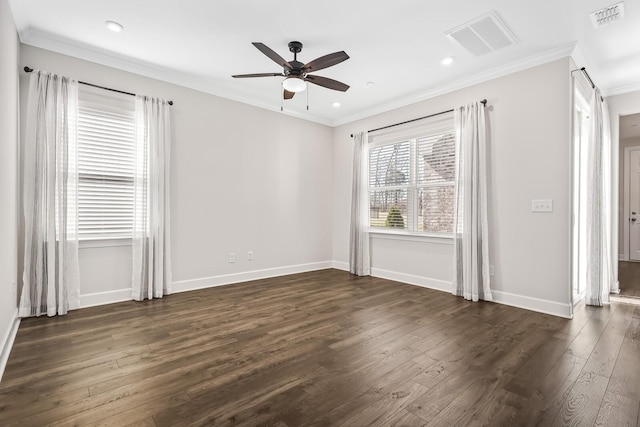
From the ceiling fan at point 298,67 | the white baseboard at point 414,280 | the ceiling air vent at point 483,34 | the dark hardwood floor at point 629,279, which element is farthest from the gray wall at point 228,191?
the dark hardwood floor at point 629,279

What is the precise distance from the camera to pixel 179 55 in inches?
140

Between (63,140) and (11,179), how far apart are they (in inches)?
30.3

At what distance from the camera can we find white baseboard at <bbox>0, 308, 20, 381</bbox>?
7.01 feet

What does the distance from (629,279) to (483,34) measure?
484 centimetres

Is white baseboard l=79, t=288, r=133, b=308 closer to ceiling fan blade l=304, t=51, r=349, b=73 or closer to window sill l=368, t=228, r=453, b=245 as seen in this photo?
ceiling fan blade l=304, t=51, r=349, b=73

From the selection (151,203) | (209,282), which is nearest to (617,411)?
(209,282)

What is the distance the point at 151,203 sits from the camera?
384 cm

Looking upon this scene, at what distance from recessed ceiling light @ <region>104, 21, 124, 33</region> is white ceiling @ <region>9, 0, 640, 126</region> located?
54 mm

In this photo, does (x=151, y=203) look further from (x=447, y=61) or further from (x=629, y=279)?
(x=629, y=279)

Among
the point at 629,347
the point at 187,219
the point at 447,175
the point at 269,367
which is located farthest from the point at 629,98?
the point at 187,219

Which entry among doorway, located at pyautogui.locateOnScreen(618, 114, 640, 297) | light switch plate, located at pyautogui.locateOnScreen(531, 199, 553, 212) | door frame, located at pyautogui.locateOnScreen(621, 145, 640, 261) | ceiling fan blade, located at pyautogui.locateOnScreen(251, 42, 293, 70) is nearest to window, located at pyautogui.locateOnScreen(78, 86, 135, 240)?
ceiling fan blade, located at pyautogui.locateOnScreen(251, 42, 293, 70)

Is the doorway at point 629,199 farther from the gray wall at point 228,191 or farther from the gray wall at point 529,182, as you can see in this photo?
the gray wall at point 228,191

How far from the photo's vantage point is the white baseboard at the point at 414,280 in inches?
171

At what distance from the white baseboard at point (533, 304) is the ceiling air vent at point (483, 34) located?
2769mm
